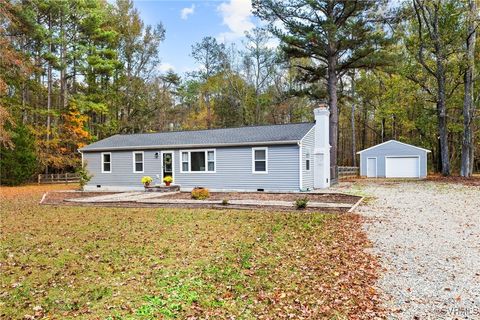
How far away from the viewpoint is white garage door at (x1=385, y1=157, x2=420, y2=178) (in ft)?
85.1

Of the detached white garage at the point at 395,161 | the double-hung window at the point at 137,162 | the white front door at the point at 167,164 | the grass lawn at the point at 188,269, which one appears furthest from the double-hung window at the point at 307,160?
the detached white garage at the point at 395,161

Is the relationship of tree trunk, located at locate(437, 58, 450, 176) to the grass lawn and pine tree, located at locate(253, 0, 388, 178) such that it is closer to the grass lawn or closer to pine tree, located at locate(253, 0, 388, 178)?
pine tree, located at locate(253, 0, 388, 178)

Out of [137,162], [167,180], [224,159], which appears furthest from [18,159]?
[224,159]

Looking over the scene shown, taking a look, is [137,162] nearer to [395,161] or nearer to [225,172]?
[225,172]

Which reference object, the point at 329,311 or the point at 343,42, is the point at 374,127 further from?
the point at 329,311

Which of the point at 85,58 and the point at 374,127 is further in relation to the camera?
the point at 374,127

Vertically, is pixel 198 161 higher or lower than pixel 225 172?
→ higher

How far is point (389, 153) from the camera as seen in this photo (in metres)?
26.7

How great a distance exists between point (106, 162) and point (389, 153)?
68.8 ft

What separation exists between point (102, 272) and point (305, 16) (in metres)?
20.6

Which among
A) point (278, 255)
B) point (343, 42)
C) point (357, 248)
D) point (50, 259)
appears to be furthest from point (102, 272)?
point (343, 42)

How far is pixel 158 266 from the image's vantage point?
5.31 metres

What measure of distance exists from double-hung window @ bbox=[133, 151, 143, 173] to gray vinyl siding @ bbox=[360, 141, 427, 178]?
1829 centimetres

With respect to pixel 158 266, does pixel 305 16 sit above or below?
above
